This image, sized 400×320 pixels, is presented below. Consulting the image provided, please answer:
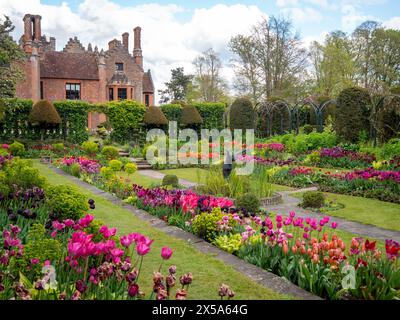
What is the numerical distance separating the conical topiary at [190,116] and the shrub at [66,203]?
2008 cm

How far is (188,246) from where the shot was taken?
4.82m

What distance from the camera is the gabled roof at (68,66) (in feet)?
118

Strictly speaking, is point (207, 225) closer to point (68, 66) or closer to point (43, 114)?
point (43, 114)

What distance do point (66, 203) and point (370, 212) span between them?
210 inches

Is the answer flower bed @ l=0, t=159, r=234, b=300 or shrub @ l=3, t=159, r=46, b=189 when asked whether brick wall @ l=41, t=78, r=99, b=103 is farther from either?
flower bed @ l=0, t=159, r=234, b=300

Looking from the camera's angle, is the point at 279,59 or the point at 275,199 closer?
the point at 275,199

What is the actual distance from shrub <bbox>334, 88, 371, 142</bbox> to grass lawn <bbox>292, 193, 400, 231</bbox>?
7.39m

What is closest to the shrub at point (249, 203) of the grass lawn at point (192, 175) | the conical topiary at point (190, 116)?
the grass lawn at point (192, 175)

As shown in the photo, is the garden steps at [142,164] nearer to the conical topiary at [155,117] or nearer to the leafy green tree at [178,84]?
the conical topiary at [155,117]

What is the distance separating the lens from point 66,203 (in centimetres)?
512

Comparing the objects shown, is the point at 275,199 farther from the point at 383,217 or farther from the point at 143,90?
the point at 143,90

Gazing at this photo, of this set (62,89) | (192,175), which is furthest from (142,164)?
(62,89)
